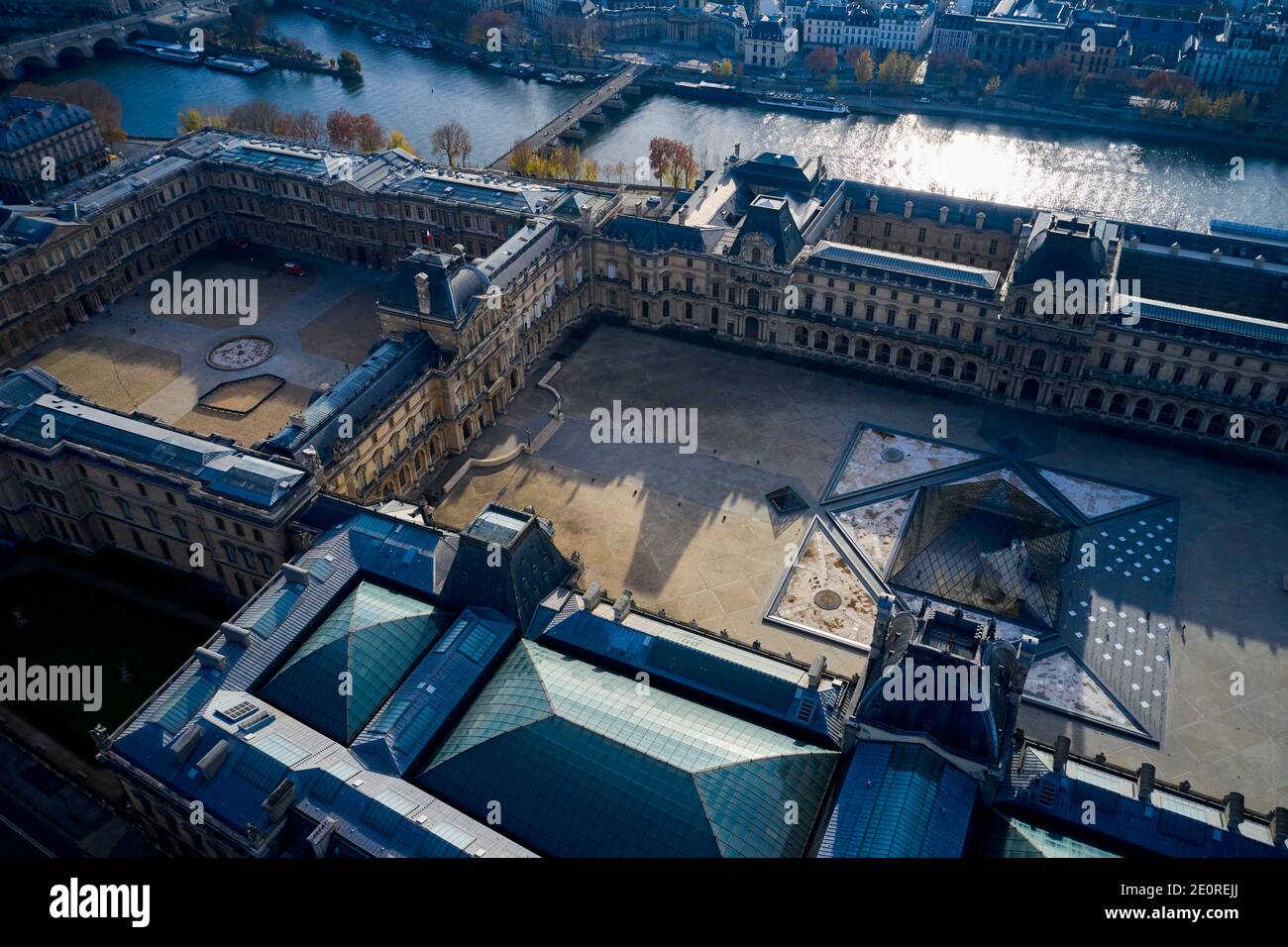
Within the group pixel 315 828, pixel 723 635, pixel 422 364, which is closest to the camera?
pixel 315 828

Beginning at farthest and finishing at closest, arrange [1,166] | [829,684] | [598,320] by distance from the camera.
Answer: [1,166] → [598,320] → [829,684]

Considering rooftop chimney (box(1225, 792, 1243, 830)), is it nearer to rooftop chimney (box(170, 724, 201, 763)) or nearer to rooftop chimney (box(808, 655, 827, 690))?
rooftop chimney (box(808, 655, 827, 690))

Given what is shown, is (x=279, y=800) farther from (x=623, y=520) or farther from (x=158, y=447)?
(x=623, y=520)

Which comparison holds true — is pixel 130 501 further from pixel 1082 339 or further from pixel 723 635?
pixel 1082 339

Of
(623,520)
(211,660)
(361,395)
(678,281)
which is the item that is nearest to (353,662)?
(211,660)

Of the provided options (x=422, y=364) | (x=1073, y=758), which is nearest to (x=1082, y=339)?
(x=1073, y=758)

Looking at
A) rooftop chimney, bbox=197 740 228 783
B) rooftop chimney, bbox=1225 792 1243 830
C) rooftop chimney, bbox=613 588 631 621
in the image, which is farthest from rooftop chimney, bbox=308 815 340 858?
rooftop chimney, bbox=1225 792 1243 830

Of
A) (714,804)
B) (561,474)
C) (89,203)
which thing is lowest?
(561,474)
